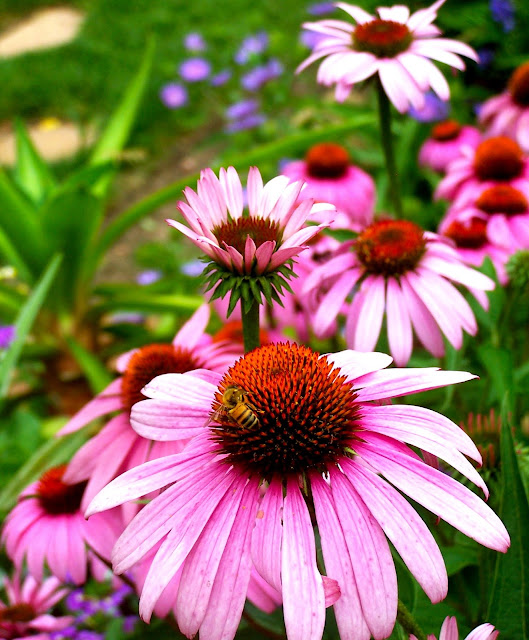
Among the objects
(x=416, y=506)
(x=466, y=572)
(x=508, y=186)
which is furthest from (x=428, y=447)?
(x=508, y=186)

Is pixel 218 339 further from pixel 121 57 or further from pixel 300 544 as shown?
pixel 121 57

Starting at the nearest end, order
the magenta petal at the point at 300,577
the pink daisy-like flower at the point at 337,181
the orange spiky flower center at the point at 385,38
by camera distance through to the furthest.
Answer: the magenta petal at the point at 300,577, the orange spiky flower center at the point at 385,38, the pink daisy-like flower at the point at 337,181

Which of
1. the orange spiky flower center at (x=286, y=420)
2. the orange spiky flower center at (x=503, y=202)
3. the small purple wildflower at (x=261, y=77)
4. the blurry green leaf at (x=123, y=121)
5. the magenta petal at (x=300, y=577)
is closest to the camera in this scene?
the magenta petal at (x=300, y=577)

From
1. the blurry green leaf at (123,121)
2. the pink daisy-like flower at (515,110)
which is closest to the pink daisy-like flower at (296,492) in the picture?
the pink daisy-like flower at (515,110)

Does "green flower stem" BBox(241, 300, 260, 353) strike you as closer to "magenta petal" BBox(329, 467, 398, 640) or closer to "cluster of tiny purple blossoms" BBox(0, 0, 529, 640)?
"cluster of tiny purple blossoms" BBox(0, 0, 529, 640)

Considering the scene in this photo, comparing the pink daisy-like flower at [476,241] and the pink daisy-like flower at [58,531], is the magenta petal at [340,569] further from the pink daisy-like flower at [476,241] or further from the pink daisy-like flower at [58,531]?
the pink daisy-like flower at [476,241]

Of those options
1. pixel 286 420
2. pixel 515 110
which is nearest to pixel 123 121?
pixel 515 110

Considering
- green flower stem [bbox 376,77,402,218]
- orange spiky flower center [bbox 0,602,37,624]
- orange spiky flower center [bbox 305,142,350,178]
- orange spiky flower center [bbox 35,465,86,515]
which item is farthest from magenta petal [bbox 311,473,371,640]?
orange spiky flower center [bbox 305,142,350,178]
